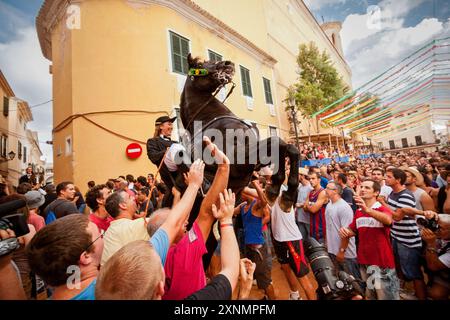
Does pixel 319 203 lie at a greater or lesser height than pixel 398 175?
lesser

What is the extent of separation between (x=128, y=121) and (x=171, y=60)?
10.0ft

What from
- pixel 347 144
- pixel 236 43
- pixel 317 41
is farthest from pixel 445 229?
pixel 317 41

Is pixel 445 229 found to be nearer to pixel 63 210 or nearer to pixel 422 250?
pixel 422 250

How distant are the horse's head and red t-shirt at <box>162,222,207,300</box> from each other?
1586 millimetres

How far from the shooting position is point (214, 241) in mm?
2387

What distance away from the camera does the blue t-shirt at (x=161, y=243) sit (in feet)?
4.70

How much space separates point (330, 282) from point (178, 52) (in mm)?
10120

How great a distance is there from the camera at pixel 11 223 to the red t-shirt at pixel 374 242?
330 centimetres

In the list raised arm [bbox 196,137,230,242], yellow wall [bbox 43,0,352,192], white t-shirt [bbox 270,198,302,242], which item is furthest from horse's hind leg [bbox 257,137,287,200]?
yellow wall [bbox 43,0,352,192]

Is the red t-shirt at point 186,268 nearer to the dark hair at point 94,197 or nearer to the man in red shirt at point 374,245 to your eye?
the man in red shirt at point 374,245

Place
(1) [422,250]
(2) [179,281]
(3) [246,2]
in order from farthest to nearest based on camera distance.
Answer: (3) [246,2]
(1) [422,250]
(2) [179,281]

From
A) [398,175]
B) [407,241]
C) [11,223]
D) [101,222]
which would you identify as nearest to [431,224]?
[407,241]

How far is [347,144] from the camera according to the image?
2358 cm

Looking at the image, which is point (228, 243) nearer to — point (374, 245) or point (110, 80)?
point (374, 245)
